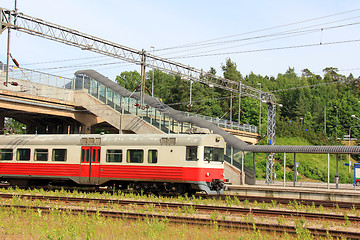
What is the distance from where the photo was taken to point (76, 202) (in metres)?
17.9

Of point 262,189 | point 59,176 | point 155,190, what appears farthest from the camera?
point 262,189

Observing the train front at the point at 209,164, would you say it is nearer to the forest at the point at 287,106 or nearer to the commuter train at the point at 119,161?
the commuter train at the point at 119,161

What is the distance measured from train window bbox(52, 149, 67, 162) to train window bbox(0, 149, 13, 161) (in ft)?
9.97

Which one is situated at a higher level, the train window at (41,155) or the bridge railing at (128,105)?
the bridge railing at (128,105)

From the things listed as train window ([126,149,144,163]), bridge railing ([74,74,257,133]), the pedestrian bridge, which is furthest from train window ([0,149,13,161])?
bridge railing ([74,74,257,133])

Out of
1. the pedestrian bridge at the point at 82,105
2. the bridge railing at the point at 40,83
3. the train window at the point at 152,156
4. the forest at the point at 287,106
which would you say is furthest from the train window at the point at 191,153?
the forest at the point at 287,106

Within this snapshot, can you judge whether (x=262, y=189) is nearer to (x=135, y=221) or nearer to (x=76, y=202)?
(x=76, y=202)

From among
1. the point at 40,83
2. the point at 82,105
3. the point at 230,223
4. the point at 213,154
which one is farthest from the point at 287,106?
the point at 230,223

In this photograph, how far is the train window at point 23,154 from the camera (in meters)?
23.7

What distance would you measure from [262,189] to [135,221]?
14.8 meters

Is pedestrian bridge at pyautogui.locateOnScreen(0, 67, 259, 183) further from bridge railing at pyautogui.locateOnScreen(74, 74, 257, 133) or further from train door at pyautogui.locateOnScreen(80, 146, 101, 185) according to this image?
train door at pyautogui.locateOnScreen(80, 146, 101, 185)

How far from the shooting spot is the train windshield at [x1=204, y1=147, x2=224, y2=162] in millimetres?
20531

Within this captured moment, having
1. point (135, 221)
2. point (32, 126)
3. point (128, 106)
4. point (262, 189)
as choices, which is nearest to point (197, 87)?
point (32, 126)

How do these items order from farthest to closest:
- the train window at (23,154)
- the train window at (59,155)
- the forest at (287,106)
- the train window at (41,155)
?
the forest at (287,106), the train window at (23,154), the train window at (41,155), the train window at (59,155)
